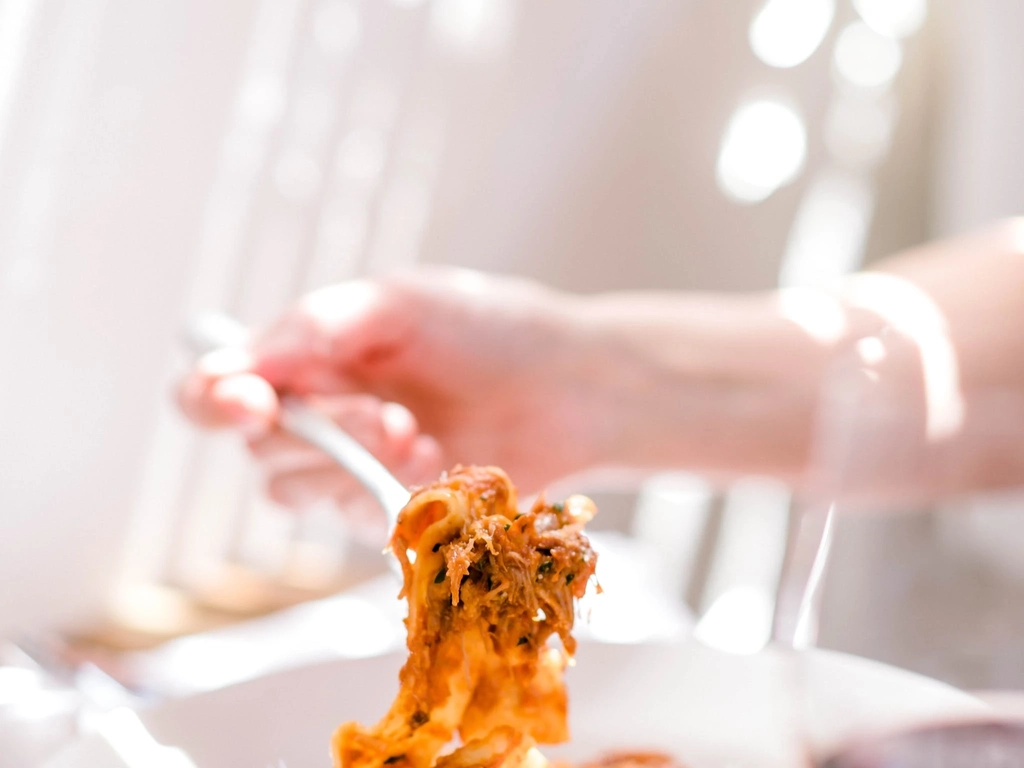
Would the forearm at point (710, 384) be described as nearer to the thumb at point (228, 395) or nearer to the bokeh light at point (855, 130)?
the thumb at point (228, 395)

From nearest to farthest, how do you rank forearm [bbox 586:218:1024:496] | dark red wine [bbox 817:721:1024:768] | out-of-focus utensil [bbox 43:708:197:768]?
dark red wine [bbox 817:721:1024:768] → out-of-focus utensil [bbox 43:708:197:768] → forearm [bbox 586:218:1024:496]

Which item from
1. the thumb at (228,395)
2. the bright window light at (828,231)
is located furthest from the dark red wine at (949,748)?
the bright window light at (828,231)

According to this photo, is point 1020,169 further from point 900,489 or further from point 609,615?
point 900,489

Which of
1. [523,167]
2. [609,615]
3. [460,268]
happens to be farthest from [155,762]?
[523,167]

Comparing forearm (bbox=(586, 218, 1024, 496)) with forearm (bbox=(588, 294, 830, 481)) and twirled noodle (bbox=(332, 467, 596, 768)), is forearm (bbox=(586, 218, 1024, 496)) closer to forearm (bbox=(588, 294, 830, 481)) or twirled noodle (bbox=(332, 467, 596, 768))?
forearm (bbox=(588, 294, 830, 481))

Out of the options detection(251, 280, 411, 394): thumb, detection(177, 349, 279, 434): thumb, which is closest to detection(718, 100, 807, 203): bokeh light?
detection(251, 280, 411, 394): thumb
